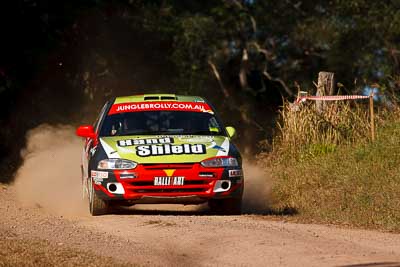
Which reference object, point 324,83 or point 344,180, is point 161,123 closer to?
point 344,180

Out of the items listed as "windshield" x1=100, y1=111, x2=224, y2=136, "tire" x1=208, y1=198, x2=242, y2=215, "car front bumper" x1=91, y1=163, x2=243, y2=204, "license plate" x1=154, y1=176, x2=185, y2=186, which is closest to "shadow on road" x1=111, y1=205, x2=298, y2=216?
"tire" x1=208, y1=198, x2=242, y2=215

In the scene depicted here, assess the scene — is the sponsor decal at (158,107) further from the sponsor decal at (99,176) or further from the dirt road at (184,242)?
the dirt road at (184,242)

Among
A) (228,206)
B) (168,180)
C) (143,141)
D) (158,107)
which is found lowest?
(228,206)

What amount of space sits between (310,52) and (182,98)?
34.5 m

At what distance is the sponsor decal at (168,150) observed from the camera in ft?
47.8

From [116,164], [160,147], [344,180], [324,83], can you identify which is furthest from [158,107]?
[324,83]

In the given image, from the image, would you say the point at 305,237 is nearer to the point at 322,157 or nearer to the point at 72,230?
the point at 72,230

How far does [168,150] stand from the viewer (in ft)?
47.9

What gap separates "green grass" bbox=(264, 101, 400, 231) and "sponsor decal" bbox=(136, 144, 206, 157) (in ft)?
5.73

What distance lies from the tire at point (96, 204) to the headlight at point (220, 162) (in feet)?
4.61

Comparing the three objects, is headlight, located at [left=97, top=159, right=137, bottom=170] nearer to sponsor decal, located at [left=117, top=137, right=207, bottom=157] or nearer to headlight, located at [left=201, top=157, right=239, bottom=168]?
sponsor decal, located at [left=117, top=137, right=207, bottom=157]

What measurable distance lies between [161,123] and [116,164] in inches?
55.1

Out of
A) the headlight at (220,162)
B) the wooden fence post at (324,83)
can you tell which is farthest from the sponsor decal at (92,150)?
the wooden fence post at (324,83)

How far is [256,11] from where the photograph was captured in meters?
49.8
